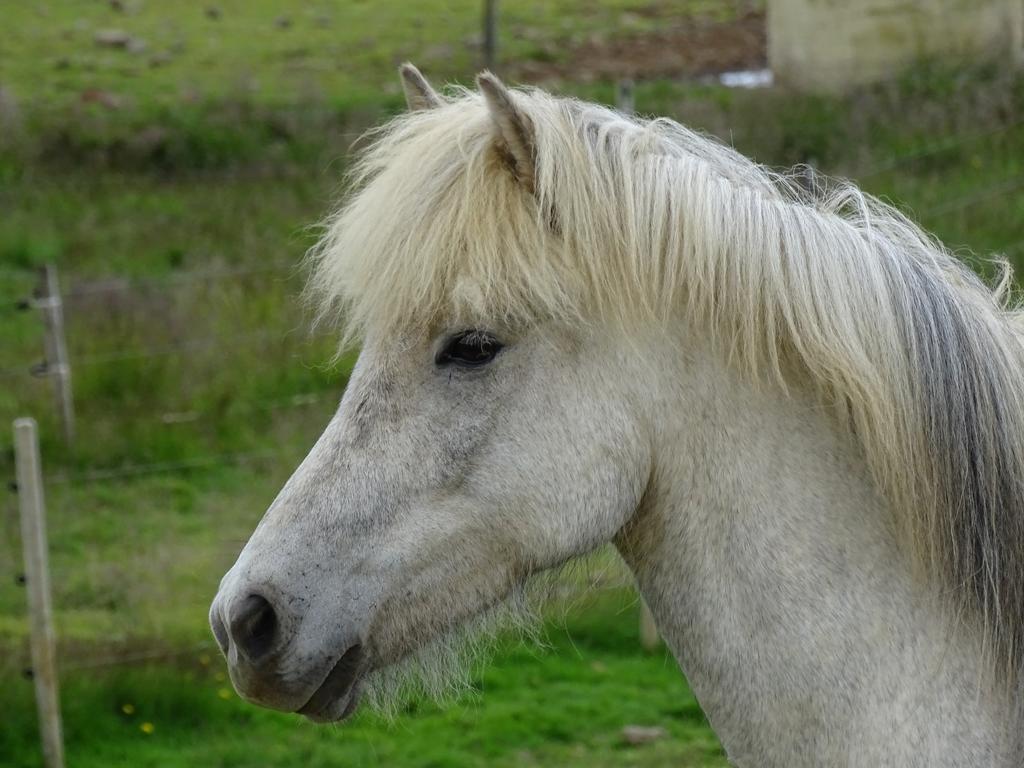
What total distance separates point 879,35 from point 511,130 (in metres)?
10.6

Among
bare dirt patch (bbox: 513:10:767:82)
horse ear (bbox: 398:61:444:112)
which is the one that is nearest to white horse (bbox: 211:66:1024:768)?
horse ear (bbox: 398:61:444:112)

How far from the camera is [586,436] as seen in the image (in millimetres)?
2299

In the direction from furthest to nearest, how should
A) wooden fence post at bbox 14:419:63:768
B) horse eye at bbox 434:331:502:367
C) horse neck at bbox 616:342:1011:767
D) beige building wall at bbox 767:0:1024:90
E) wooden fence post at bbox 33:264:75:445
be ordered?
beige building wall at bbox 767:0:1024:90 < wooden fence post at bbox 33:264:75:445 < wooden fence post at bbox 14:419:63:768 < horse eye at bbox 434:331:502:367 < horse neck at bbox 616:342:1011:767

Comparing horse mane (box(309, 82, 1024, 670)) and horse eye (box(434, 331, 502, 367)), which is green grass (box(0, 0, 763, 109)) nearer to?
horse mane (box(309, 82, 1024, 670))

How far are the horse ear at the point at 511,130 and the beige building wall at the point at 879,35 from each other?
403 inches

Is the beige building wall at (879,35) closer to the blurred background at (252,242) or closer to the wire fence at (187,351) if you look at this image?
the blurred background at (252,242)

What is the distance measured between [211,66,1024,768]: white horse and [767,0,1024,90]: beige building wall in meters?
10.2

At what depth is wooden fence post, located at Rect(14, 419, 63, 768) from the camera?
4910mm

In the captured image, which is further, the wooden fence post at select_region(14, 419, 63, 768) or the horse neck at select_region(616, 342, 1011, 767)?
the wooden fence post at select_region(14, 419, 63, 768)

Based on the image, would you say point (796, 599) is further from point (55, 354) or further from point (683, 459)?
point (55, 354)

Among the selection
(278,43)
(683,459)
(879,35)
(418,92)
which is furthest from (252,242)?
(683,459)

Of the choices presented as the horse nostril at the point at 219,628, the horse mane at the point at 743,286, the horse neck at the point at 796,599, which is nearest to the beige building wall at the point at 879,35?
the horse mane at the point at 743,286

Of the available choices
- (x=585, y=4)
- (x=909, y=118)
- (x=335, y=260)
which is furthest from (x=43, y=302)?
(x=585, y=4)

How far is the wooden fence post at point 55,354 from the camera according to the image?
288 inches
